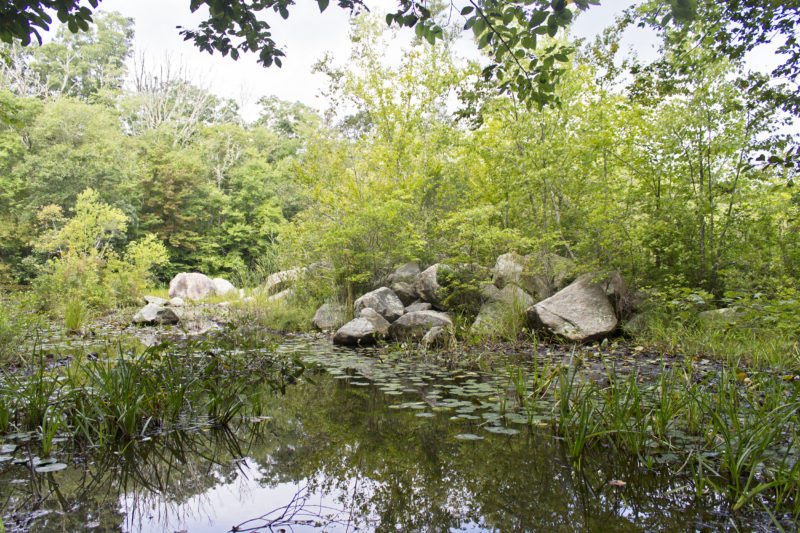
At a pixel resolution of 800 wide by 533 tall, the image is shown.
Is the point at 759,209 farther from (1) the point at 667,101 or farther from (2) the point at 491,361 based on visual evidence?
(2) the point at 491,361

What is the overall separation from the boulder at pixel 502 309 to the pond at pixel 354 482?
3.61m

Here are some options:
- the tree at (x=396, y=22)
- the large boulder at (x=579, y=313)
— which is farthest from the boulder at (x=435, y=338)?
the tree at (x=396, y=22)

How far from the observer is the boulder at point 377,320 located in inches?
264

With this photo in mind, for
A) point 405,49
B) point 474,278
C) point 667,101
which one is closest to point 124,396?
point 474,278

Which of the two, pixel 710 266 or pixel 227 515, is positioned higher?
pixel 710 266

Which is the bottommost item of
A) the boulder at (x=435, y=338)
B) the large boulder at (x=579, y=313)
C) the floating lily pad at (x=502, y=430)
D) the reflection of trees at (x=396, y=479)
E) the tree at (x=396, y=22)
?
the reflection of trees at (x=396, y=479)

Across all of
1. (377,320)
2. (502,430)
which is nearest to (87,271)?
(377,320)

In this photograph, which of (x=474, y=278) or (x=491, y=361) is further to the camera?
(x=474, y=278)

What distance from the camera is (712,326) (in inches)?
195

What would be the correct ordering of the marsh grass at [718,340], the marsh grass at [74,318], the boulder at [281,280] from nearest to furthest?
the marsh grass at [718,340]
the marsh grass at [74,318]
the boulder at [281,280]

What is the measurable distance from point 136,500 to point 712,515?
6.98 ft

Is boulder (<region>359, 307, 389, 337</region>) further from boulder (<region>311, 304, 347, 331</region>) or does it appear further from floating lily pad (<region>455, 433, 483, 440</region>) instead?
floating lily pad (<region>455, 433, 483, 440</region>)

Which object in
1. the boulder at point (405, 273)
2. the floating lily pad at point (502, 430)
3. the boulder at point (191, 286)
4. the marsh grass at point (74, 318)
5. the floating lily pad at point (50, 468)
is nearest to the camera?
the floating lily pad at point (50, 468)

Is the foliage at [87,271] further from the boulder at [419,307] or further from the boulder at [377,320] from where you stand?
the boulder at [419,307]
